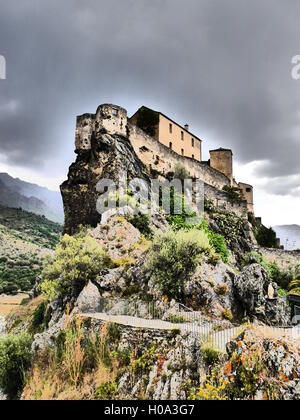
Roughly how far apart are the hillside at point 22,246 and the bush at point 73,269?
25025mm

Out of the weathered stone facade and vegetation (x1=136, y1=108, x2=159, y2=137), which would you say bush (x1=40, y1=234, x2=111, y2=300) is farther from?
vegetation (x1=136, y1=108, x2=159, y2=137)

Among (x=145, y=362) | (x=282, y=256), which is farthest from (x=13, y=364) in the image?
(x=282, y=256)

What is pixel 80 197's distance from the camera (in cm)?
2981

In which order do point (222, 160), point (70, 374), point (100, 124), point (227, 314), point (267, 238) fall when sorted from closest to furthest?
point (70, 374) → point (227, 314) → point (100, 124) → point (267, 238) → point (222, 160)

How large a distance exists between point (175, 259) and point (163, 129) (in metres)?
26.1

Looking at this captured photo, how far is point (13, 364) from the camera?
12.7 metres

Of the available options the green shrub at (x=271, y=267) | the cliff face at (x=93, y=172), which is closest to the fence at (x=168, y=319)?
the cliff face at (x=93, y=172)

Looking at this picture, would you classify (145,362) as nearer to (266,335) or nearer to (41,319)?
(266,335)

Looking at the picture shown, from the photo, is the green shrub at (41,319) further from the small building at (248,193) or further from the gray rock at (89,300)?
→ the small building at (248,193)

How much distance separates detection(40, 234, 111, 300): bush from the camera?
16969 millimetres

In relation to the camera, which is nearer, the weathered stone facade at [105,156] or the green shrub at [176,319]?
the green shrub at [176,319]

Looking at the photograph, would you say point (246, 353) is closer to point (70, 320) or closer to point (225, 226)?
point (70, 320)

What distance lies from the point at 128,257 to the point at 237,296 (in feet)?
22.5

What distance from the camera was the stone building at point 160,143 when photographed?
2948cm
